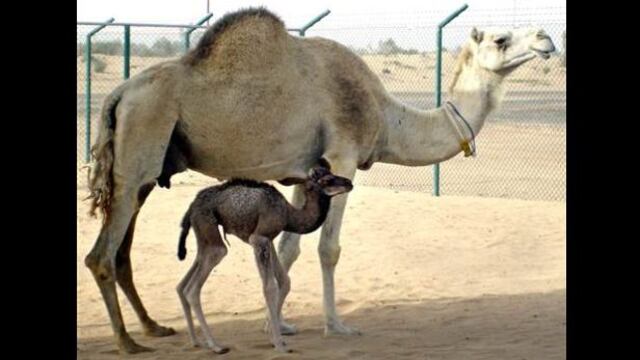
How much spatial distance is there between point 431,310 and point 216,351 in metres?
2.38

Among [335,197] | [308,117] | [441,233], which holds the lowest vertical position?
[441,233]

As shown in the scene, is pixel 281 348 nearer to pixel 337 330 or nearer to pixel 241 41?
pixel 337 330

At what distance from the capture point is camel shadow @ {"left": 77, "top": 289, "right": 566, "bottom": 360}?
827cm

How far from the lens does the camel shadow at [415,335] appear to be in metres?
8.27

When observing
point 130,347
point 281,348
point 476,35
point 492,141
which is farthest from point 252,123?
point 492,141

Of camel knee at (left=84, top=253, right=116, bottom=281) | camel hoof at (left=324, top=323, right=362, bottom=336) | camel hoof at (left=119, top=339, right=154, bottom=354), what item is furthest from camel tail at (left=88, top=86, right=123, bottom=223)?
camel hoof at (left=324, top=323, right=362, bottom=336)

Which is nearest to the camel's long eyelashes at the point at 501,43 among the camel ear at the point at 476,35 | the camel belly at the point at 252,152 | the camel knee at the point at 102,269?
the camel ear at the point at 476,35

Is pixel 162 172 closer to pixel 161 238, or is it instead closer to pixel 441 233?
pixel 161 238

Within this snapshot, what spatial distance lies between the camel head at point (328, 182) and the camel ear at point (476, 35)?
194 centimetres

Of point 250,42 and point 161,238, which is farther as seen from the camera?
point 161,238

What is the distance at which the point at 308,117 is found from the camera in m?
8.86

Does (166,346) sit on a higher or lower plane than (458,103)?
lower
